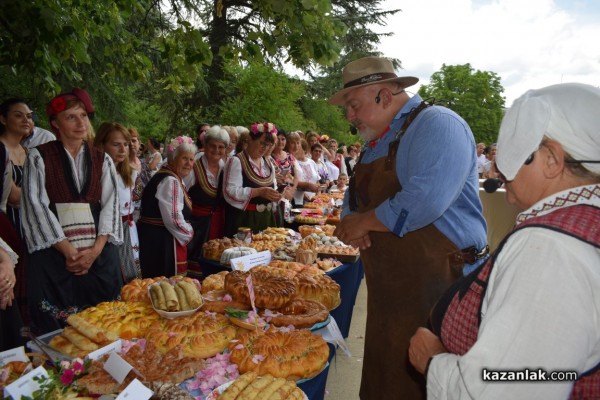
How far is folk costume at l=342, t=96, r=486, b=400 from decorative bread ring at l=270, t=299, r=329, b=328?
14.1 inches

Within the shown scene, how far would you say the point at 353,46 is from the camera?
837 inches

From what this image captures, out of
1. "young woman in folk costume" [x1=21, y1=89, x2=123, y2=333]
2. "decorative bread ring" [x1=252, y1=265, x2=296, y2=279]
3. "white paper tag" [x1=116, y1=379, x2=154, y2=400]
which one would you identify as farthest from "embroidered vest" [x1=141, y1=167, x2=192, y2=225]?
"white paper tag" [x1=116, y1=379, x2=154, y2=400]

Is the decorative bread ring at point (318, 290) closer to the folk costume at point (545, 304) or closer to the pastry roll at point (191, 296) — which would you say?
the pastry roll at point (191, 296)

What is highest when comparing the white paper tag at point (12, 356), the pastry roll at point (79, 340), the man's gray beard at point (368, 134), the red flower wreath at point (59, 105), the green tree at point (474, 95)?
the green tree at point (474, 95)

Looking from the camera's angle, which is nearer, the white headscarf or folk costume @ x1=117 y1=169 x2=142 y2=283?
the white headscarf

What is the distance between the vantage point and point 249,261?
124 inches

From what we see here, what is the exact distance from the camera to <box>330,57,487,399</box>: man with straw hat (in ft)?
6.84

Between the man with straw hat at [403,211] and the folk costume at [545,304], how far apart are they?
101 cm

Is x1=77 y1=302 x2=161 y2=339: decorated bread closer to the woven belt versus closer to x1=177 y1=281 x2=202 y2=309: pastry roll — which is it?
x1=177 y1=281 x2=202 y2=309: pastry roll

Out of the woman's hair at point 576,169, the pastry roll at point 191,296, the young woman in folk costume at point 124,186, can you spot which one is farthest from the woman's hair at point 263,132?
the woman's hair at point 576,169

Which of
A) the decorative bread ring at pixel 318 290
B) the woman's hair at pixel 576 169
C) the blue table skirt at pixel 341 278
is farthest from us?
the blue table skirt at pixel 341 278

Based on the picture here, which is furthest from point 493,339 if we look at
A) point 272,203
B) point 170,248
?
point 272,203

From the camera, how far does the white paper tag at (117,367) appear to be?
1.44 m

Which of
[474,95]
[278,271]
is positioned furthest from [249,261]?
[474,95]
